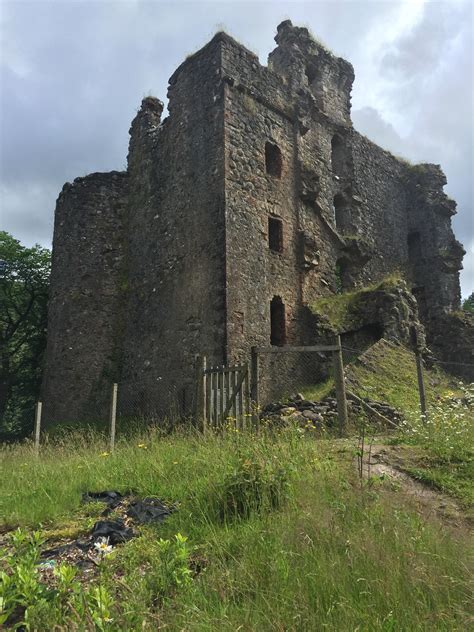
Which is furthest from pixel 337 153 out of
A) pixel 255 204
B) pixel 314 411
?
pixel 314 411

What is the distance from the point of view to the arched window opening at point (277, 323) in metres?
13.8

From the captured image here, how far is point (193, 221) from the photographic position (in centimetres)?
1348

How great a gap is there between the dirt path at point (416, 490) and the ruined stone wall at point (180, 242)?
19.8 feet

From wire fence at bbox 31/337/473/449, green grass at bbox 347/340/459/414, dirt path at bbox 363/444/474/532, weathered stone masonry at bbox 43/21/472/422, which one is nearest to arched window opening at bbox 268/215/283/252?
weathered stone masonry at bbox 43/21/472/422

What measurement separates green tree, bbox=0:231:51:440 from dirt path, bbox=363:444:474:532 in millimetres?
17195

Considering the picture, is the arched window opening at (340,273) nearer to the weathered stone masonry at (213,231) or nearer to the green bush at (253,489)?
the weathered stone masonry at (213,231)

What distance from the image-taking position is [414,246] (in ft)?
71.3

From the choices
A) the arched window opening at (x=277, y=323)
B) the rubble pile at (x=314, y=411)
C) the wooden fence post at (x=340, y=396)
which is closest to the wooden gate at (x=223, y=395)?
the rubble pile at (x=314, y=411)

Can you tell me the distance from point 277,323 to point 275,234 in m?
2.60

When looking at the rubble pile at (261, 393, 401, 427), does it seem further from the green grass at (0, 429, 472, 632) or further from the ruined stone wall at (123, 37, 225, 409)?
the green grass at (0, 429, 472, 632)

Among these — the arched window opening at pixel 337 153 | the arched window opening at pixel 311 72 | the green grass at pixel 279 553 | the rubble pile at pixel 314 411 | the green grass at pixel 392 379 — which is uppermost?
the arched window opening at pixel 311 72

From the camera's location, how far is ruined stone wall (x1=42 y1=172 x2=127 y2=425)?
1527 centimetres

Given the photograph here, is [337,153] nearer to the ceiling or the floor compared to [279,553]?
nearer to the ceiling

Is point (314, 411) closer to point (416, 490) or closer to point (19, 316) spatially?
point (416, 490)
